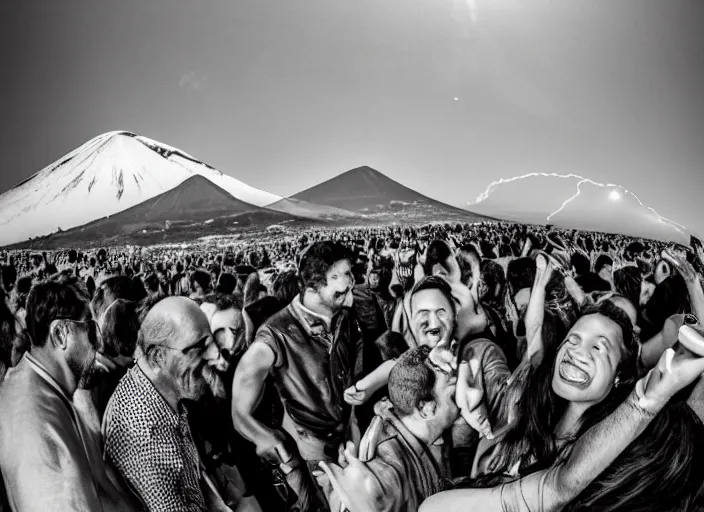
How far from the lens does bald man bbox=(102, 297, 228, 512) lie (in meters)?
3.39

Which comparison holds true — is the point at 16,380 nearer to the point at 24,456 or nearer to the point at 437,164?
the point at 24,456

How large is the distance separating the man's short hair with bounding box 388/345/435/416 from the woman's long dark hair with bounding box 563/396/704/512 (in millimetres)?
1144

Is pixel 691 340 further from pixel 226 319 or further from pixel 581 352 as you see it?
pixel 226 319

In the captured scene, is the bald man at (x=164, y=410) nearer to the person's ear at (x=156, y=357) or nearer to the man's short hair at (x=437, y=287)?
the person's ear at (x=156, y=357)

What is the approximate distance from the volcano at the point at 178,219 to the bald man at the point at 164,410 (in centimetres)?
62

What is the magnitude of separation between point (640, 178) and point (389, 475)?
3024 mm

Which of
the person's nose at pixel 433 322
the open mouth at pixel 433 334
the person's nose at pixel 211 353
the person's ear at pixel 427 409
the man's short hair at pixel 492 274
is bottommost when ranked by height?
the person's ear at pixel 427 409

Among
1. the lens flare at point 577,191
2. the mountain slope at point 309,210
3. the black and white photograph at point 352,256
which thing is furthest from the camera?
the lens flare at point 577,191

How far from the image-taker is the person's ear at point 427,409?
363 centimetres

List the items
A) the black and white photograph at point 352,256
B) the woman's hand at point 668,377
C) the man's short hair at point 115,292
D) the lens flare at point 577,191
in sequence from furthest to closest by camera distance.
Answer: the lens flare at point 577,191 → the man's short hair at point 115,292 → the black and white photograph at point 352,256 → the woman's hand at point 668,377

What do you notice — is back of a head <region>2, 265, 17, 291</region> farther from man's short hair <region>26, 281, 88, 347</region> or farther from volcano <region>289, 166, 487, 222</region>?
volcano <region>289, 166, 487, 222</region>

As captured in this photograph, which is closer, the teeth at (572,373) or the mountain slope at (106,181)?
the teeth at (572,373)

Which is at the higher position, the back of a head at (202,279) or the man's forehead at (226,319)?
the back of a head at (202,279)

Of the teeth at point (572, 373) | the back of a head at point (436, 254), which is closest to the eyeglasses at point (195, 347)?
the back of a head at point (436, 254)
